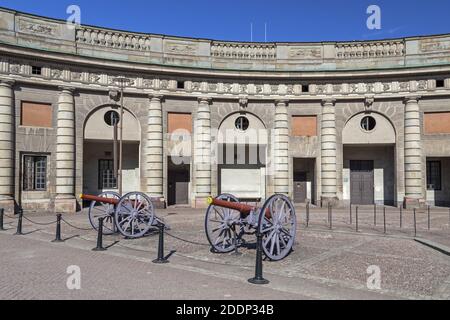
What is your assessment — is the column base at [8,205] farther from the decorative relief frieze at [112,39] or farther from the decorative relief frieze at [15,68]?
the decorative relief frieze at [112,39]

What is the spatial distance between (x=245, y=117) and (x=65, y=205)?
11.3 meters

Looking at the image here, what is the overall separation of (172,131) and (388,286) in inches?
711

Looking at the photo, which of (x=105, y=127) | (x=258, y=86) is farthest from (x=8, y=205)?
(x=258, y=86)

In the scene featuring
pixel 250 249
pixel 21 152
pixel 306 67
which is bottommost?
pixel 250 249

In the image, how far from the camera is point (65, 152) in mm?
21344

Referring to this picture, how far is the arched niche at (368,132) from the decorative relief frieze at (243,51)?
6.34 metres

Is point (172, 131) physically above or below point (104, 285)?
above

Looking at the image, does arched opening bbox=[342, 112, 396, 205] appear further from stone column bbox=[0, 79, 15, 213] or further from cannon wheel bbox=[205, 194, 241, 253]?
A: stone column bbox=[0, 79, 15, 213]

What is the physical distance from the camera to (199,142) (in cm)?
2381

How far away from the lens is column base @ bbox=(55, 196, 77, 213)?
68.7ft

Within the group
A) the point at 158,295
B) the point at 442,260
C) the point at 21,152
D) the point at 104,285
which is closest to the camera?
the point at 158,295
